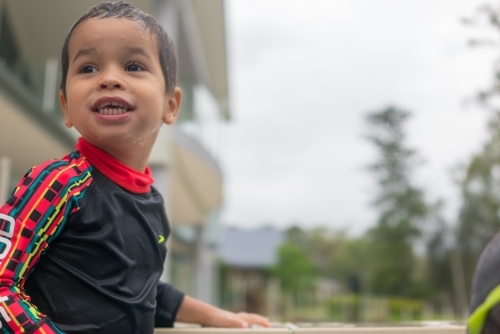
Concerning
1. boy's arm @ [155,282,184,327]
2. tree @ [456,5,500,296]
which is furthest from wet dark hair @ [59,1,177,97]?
tree @ [456,5,500,296]

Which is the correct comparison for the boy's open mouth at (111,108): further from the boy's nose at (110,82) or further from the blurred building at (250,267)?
the blurred building at (250,267)

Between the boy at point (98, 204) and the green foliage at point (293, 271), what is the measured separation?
27192mm

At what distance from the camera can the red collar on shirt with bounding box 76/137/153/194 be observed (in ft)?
3.58

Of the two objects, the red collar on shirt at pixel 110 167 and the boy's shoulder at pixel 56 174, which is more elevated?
the red collar on shirt at pixel 110 167

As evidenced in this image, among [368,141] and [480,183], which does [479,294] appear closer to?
[480,183]

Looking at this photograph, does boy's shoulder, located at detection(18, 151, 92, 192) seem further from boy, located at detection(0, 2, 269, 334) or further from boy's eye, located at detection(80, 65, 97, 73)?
boy's eye, located at detection(80, 65, 97, 73)

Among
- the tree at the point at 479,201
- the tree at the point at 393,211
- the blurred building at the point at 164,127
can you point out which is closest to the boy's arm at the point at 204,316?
the blurred building at the point at 164,127

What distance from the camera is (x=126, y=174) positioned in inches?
44.1

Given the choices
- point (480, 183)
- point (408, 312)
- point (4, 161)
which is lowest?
point (408, 312)

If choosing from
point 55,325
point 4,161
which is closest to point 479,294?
point 55,325

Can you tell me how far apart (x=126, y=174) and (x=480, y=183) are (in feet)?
71.5

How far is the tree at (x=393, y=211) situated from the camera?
2634 cm

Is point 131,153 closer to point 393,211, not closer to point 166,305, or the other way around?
point 166,305

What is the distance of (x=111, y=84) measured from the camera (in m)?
1.06
